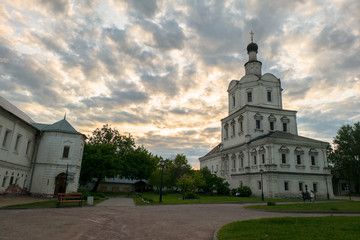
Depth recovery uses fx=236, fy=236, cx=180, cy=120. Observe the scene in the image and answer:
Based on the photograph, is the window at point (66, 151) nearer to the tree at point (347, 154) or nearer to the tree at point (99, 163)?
the tree at point (99, 163)

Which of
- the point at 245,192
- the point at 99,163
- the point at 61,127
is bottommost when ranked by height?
the point at 245,192

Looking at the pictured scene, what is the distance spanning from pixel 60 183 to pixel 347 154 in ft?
186

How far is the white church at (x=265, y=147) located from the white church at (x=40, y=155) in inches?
971

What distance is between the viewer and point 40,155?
30688 mm

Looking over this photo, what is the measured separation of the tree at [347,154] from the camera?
50.8 metres

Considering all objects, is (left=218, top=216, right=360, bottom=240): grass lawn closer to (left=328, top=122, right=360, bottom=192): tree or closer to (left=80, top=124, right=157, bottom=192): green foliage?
(left=80, top=124, right=157, bottom=192): green foliage

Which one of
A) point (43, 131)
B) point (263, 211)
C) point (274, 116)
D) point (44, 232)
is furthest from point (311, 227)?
point (274, 116)

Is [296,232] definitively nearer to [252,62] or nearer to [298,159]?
[298,159]

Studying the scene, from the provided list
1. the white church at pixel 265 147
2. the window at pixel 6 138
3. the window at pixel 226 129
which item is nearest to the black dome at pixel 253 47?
the white church at pixel 265 147

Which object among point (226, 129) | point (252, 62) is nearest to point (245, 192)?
point (226, 129)

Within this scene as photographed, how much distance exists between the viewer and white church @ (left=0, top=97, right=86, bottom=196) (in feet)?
86.2

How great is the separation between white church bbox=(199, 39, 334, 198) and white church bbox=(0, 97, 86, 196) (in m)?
24.7

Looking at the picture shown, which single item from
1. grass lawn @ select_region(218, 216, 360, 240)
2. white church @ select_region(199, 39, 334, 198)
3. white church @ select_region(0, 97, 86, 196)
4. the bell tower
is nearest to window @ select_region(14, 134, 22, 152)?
white church @ select_region(0, 97, 86, 196)

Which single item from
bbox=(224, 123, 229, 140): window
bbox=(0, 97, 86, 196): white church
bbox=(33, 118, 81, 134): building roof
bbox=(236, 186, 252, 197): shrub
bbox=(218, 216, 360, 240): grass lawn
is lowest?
bbox=(218, 216, 360, 240): grass lawn
